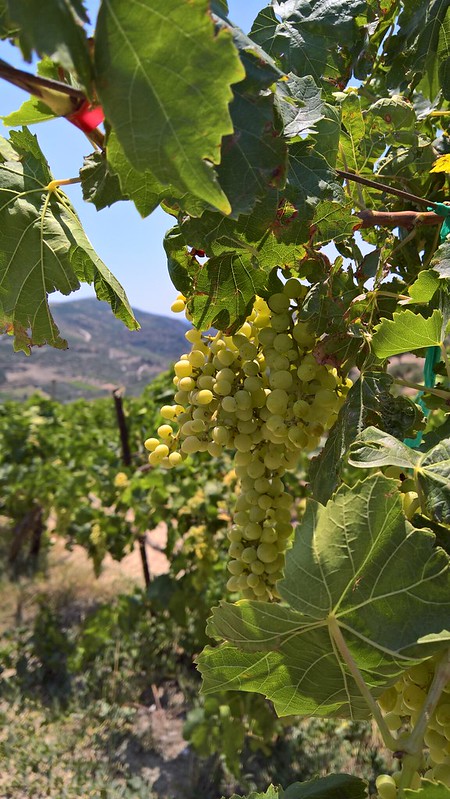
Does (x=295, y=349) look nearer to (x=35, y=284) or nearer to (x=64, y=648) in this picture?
(x=35, y=284)

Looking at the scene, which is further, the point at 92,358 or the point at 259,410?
the point at 92,358

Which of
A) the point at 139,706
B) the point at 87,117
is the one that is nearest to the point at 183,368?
the point at 87,117

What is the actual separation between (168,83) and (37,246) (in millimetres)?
627

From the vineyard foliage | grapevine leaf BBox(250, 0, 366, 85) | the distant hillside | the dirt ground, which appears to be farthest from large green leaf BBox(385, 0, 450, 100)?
the distant hillside

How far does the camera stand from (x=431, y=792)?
62cm

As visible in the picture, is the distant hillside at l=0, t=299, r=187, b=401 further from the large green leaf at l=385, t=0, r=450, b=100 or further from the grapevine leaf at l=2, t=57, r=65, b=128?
the grapevine leaf at l=2, t=57, r=65, b=128

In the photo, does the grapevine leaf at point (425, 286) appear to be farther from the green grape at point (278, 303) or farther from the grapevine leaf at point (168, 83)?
the grapevine leaf at point (168, 83)

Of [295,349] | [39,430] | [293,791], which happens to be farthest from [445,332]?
[39,430]

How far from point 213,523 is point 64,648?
171cm

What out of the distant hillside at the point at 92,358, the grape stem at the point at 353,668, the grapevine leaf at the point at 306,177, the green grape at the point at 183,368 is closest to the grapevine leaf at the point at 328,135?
the grapevine leaf at the point at 306,177

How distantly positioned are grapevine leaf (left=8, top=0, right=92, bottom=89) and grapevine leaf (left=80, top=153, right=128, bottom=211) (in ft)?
1.05

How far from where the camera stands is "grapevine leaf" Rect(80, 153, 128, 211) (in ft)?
2.83

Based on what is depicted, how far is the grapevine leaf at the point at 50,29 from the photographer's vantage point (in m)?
0.52

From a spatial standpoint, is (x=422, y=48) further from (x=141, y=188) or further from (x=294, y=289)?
(x=141, y=188)
